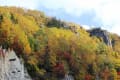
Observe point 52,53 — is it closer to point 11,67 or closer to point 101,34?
point 11,67

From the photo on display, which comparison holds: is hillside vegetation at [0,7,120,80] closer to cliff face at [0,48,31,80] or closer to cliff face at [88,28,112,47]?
cliff face at [0,48,31,80]

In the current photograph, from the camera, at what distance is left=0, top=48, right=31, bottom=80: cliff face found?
2965 inches

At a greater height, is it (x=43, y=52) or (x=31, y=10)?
(x=31, y=10)

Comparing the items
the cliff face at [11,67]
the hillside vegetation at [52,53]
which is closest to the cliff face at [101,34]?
→ the hillside vegetation at [52,53]

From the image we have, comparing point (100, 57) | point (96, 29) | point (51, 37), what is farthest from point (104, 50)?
point (96, 29)

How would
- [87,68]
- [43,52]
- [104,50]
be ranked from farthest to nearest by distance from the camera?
[104,50]
[87,68]
[43,52]

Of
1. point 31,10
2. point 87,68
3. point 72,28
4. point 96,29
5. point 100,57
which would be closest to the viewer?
point 87,68

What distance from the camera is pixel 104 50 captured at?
12262 cm

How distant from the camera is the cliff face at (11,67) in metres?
75.3

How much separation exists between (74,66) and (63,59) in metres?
2.40

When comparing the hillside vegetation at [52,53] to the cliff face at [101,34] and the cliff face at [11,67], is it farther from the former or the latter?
the cliff face at [101,34]

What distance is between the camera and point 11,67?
254 ft

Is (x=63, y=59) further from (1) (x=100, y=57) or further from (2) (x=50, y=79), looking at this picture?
(1) (x=100, y=57)

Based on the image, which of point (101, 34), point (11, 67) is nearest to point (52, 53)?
point (11, 67)
